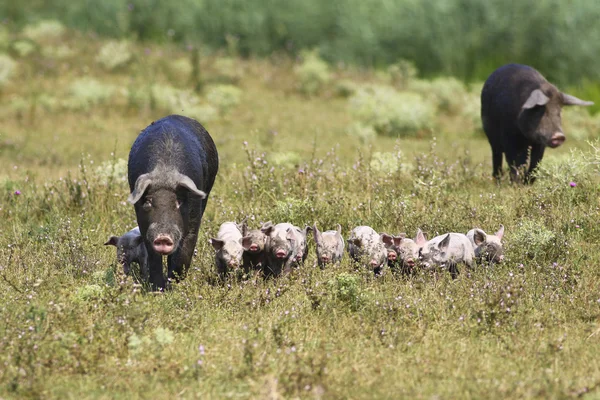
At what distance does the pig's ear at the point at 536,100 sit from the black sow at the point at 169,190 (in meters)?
5.12

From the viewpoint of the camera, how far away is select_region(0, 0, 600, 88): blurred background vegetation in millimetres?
21266

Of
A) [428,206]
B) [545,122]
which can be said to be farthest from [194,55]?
[428,206]

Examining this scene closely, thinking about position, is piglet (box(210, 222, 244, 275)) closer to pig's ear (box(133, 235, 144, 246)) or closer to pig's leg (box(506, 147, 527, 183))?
pig's ear (box(133, 235, 144, 246))

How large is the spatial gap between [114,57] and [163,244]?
16693mm

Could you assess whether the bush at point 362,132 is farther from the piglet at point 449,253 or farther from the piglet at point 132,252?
the piglet at point 132,252

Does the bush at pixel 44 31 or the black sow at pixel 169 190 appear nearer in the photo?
the black sow at pixel 169 190

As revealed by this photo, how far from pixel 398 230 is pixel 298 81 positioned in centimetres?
1438

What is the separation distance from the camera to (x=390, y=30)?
24500 mm

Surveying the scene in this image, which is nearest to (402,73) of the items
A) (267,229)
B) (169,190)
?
(267,229)

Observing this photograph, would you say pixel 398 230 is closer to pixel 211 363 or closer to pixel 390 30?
pixel 211 363

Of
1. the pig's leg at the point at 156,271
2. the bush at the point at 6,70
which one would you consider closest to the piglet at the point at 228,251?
the pig's leg at the point at 156,271

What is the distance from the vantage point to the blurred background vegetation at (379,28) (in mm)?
21266

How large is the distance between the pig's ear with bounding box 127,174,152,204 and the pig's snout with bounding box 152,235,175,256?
0.36 meters

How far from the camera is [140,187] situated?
682 centimetres
